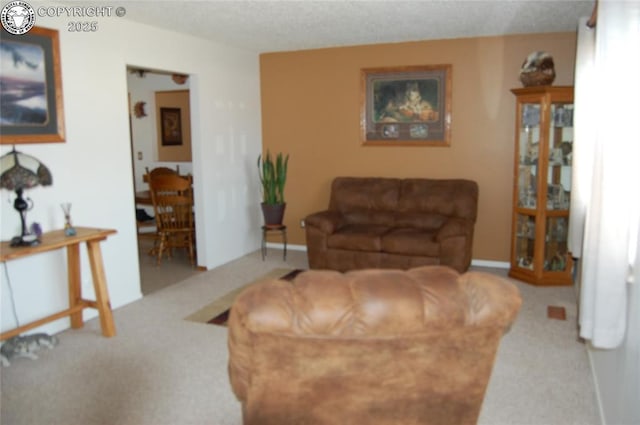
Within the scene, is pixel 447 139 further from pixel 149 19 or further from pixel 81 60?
pixel 81 60

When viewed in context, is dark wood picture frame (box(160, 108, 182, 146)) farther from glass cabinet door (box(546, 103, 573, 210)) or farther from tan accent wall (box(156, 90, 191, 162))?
glass cabinet door (box(546, 103, 573, 210))

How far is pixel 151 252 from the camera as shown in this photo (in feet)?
20.1

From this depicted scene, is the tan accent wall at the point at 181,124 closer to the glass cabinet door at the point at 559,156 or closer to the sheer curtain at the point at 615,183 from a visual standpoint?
the glass cabinet door at the point at 559,156

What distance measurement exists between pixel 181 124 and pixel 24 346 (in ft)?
15.7

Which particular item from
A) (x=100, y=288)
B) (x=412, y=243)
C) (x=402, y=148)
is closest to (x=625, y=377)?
(x=412, y=243)

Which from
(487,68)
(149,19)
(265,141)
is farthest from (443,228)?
(149,19)

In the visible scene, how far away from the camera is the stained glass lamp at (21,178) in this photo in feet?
10.8

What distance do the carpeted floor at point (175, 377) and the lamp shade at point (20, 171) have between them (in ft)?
3.66

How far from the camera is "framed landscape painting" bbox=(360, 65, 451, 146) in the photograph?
553 centimetres

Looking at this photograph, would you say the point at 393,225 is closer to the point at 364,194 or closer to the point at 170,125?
the point at 364,194

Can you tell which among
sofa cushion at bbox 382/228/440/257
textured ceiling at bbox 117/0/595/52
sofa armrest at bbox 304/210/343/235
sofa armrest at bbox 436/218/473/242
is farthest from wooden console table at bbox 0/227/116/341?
sofa armrest at bbox 436/218/473/242

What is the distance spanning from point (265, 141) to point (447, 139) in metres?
2.17

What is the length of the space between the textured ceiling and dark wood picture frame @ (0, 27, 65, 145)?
26.7 inches

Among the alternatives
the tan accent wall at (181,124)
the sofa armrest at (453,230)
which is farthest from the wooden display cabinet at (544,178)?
the tan accent wall at (181,124)
